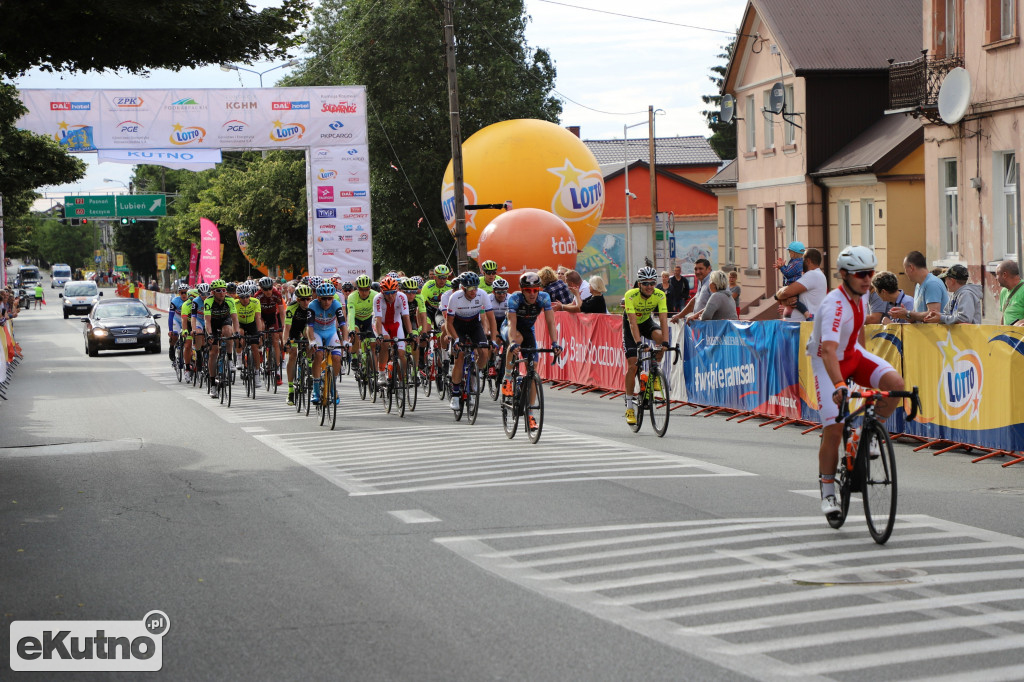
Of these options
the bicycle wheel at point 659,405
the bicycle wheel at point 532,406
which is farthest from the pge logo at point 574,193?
the bicycle wheel at point 532,406

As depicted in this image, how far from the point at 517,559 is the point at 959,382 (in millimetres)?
6420

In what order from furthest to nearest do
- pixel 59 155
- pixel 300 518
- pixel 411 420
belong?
pixel 59 155 → pixel 411 420 → pixel 300 518

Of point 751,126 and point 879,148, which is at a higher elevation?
point 751,126

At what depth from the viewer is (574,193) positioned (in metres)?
33.3

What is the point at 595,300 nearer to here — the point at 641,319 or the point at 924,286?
the point at 641,319

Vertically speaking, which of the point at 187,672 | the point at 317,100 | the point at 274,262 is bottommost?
the point at 187,672

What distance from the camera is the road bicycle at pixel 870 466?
8.04 metres

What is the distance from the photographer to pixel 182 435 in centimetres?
1598

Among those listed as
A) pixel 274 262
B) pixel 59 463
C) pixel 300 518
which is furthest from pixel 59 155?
pixel 274 262

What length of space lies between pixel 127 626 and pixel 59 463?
744 centimetres

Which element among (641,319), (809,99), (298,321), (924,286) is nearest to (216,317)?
(298,321)

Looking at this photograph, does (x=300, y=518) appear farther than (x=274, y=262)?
No

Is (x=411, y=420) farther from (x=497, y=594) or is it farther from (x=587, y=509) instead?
(x=497, y=594)

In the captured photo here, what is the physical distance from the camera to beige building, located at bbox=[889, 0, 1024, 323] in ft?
78.4
